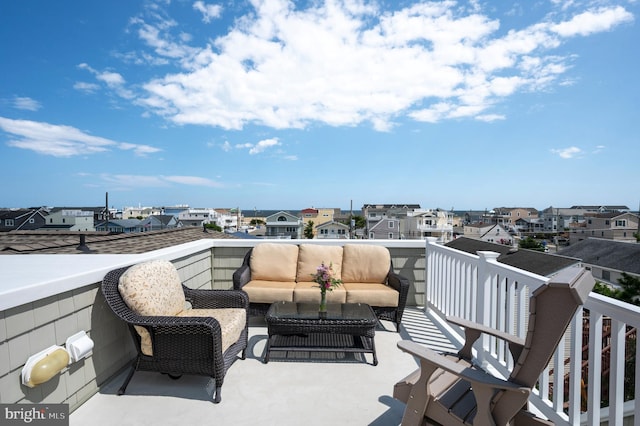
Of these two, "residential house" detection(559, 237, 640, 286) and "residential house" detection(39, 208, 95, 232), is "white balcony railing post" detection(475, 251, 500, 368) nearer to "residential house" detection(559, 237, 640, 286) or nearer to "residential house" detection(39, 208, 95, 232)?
"residential house" detection(559, 237, 640, 286)

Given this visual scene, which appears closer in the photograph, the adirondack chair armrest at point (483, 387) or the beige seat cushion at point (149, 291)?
the adirondack chair armrest at point (483, 387)

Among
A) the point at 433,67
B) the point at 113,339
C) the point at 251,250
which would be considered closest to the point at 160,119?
the point at 433,67

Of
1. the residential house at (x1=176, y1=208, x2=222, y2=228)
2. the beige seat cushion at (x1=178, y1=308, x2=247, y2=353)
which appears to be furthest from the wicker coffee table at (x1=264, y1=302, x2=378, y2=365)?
the residential house at (x1=176, y1=208, x2=222, y2=228)

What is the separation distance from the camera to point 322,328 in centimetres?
285

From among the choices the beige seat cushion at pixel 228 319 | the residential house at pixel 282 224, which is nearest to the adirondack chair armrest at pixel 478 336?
the beige seat cushion at pixel 228 319

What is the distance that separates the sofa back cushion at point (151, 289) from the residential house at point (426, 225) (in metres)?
38.6

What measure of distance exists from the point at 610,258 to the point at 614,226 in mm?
24253

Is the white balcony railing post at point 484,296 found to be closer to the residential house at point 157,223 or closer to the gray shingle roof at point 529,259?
the gray shingle roof at point 529,259

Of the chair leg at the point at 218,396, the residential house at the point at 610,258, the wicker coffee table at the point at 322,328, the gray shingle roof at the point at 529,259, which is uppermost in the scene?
the wicker coffee table at the point at 322,328

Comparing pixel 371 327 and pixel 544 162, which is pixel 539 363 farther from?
pixel 544 162

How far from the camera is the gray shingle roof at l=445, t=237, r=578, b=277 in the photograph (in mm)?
12453

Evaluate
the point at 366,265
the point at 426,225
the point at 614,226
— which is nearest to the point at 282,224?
the point at 426,225

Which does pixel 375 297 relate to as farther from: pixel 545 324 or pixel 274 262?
pixel 545 324

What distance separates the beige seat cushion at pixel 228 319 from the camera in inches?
98.2
